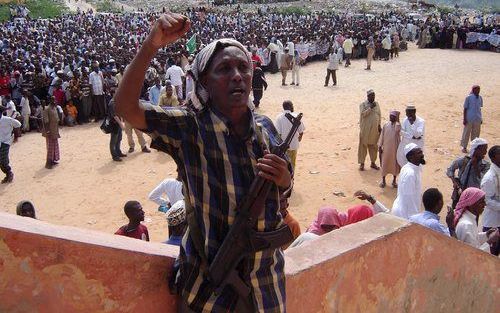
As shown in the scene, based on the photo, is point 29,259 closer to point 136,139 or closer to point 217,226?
point 217,226

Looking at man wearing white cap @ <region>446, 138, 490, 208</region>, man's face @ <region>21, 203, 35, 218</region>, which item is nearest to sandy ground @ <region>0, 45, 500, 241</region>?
man wearing white cap @ <region>446, 138, 490, 208</region>

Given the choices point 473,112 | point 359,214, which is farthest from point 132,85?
point 473,112

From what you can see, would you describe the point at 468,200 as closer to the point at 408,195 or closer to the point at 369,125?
the point at 408,195

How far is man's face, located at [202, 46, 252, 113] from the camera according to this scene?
68.8 inches

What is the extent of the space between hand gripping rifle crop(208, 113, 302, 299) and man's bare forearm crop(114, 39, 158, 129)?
48cm

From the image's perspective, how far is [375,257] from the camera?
2.83m

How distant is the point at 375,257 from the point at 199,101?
1.58 m

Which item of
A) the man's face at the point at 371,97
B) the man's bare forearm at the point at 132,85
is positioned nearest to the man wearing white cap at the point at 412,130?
the man's face at the point at 371,97

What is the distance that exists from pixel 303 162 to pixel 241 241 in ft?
26.2

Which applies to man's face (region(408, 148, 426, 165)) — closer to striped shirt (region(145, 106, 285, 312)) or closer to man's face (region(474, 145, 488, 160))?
man's face (region(474, 145, 488, 160))

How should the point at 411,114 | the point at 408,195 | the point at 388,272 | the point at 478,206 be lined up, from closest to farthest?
the point at 388,272
the point at 478,206
the point at 408,195
the point at 411,114

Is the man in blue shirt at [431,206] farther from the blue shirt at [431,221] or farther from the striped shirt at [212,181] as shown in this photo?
the striped shirt at [212,181]

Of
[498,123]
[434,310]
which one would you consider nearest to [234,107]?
[434,310]

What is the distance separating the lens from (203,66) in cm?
176
